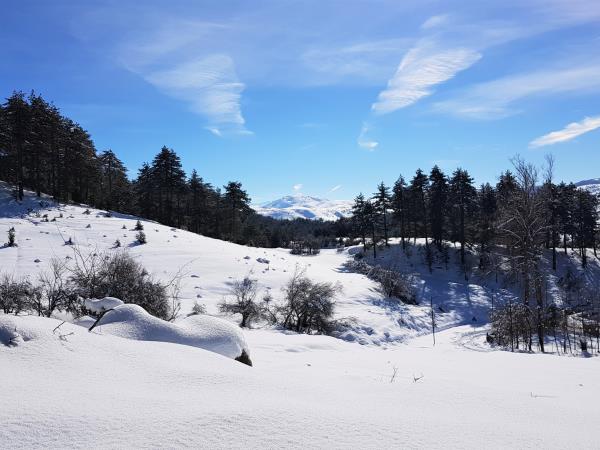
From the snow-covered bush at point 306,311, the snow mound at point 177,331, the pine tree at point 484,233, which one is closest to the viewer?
the snow mound at point 177,331

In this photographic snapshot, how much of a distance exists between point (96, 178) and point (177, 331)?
2084 inches

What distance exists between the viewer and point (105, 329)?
558 cm

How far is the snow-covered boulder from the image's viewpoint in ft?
18.3

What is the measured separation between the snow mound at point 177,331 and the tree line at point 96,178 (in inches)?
1572

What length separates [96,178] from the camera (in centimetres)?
5128

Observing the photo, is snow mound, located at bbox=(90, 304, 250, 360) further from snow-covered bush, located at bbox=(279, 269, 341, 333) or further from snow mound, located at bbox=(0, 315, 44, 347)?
snow-covered bush, located at bbox=(279, 269, 341, 333)

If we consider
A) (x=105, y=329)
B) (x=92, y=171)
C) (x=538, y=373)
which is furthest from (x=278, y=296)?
(x=92, y=171)

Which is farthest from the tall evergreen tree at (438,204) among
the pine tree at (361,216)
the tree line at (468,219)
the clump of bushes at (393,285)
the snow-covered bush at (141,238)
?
the snow-covered bush at (141,238)

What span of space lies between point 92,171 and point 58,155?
5.37m

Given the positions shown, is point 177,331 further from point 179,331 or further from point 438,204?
point 438,204

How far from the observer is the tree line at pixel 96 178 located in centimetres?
4047

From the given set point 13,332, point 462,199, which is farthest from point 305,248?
point 13,332

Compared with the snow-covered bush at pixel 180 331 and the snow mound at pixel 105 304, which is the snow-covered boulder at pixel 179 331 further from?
the snow mound at pixel 105 304

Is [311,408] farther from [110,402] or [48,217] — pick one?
[48,217]
